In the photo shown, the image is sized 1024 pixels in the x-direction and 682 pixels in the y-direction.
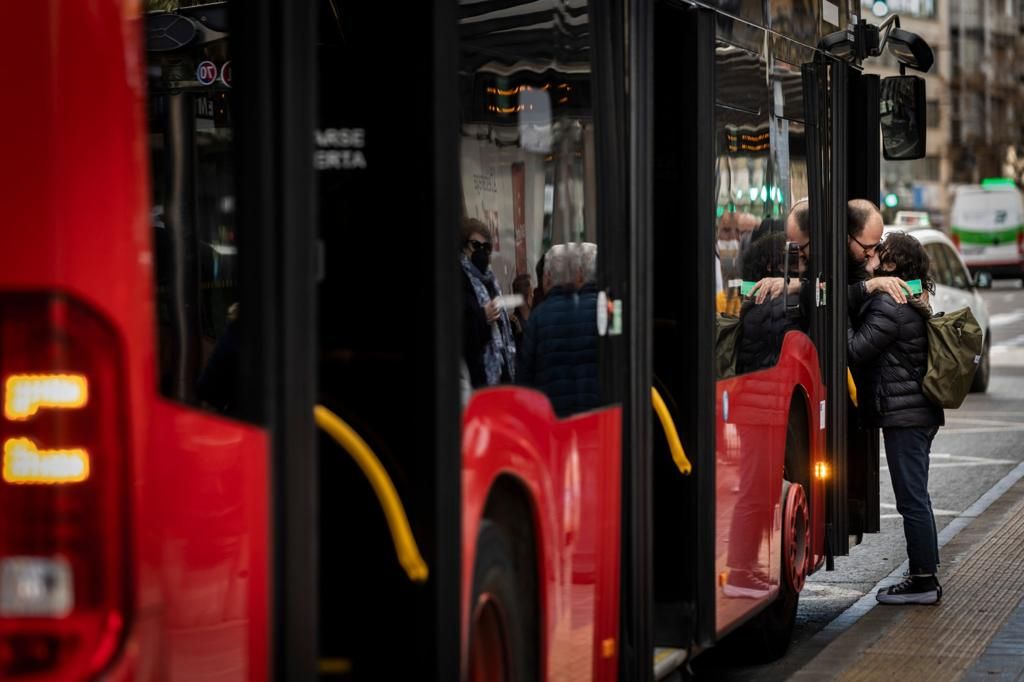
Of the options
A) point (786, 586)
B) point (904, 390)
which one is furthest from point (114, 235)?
point (904, 390)

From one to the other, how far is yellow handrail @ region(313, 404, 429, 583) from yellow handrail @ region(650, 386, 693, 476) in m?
2.10

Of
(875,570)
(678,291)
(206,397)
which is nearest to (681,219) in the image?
(678,291)

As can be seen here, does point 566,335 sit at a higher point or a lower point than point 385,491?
higher

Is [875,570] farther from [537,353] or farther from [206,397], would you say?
[206,397]

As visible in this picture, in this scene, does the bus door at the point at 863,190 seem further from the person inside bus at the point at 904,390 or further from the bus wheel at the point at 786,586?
the bus wheel at the point at 786,586

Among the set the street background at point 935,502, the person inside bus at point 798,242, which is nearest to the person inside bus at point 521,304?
the person inside bus at point 798,242

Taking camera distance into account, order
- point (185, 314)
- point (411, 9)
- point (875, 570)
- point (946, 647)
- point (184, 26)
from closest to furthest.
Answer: point (411, 9)
point (185, 314)
point (184, 26)
point (946, 647)
point (875, 570)

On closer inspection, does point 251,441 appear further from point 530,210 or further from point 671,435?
point 671,435

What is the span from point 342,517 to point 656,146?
2337 millimetres

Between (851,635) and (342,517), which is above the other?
(342,517)

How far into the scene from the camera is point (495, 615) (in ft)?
14.8

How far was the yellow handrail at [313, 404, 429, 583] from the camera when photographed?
12.8 ft

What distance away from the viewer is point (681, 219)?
614cm

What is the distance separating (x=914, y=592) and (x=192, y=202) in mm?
4813
